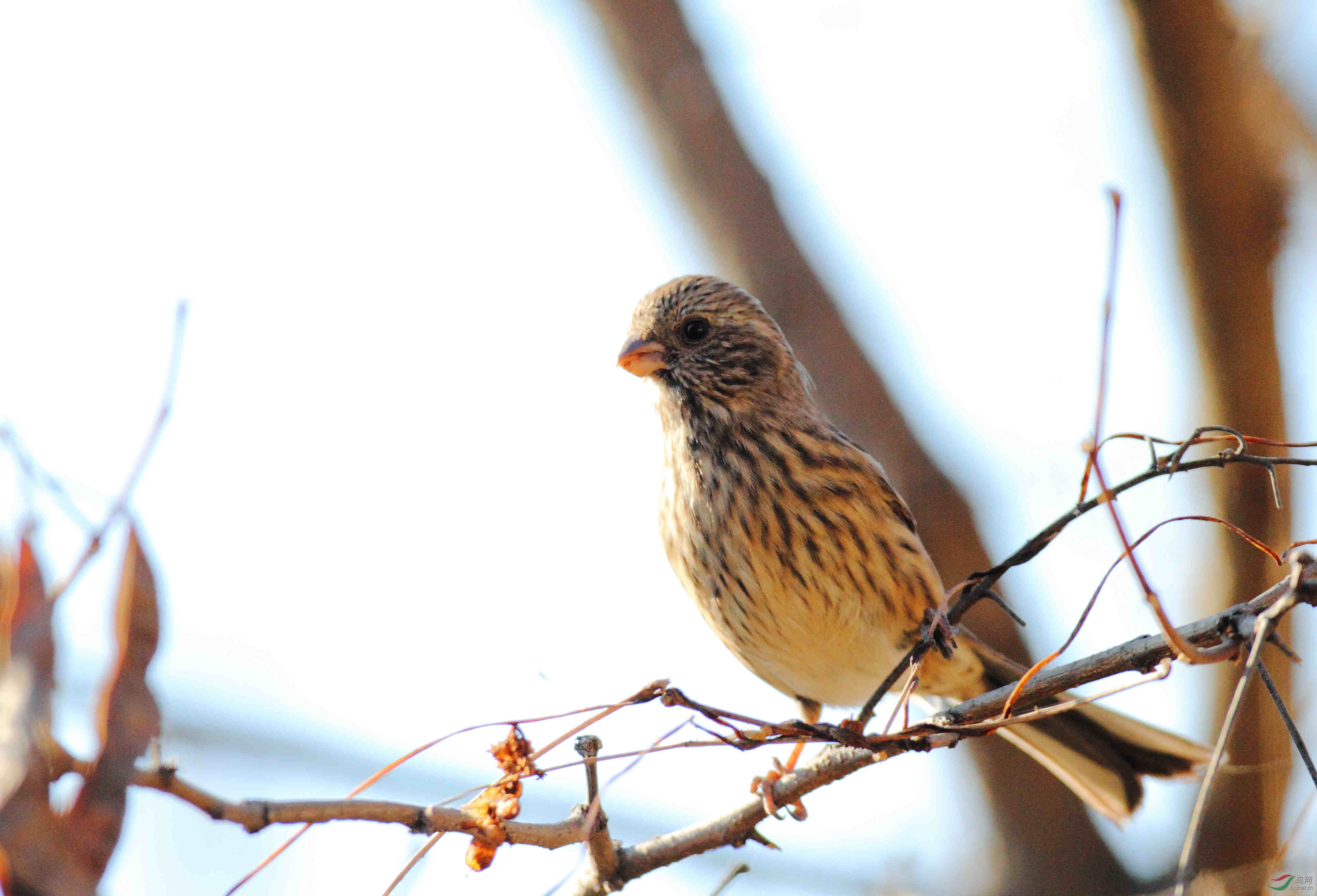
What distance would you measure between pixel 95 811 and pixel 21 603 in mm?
255

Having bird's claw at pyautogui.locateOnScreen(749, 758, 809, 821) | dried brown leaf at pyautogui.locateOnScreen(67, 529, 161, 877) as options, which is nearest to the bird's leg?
bird's claw at pyautogui.locateOnScreen(749, 758, 809, 821)

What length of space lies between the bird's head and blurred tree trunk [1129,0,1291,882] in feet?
5.95

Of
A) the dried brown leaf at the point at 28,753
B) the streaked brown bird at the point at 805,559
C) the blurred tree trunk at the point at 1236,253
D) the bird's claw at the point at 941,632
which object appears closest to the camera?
the dried brown leaf at the point at 28,753

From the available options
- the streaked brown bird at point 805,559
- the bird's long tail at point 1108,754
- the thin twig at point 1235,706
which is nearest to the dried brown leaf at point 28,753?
the thin twig at point 1235,706

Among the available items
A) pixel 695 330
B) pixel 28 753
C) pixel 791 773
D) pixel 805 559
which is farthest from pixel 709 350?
pixel 28 753

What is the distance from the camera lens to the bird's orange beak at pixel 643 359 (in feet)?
17.0

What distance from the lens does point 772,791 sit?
276 cm

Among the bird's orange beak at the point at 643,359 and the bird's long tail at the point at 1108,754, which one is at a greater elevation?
the bird's orange beak at the point at 643,359

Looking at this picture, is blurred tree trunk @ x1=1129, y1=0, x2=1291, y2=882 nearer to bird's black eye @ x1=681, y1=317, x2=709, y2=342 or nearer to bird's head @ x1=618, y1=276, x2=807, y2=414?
bird's head @ x1=618, y1=276, x2=807, y2=414

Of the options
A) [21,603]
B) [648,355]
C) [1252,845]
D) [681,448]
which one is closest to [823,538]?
[681,448]

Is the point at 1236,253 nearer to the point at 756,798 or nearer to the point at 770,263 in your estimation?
the point at 770,263

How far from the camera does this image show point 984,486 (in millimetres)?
6113

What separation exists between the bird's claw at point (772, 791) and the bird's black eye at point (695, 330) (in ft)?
5.99

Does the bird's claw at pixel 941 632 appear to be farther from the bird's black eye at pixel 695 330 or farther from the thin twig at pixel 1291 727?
the bird's black eye at pixel 695 330
